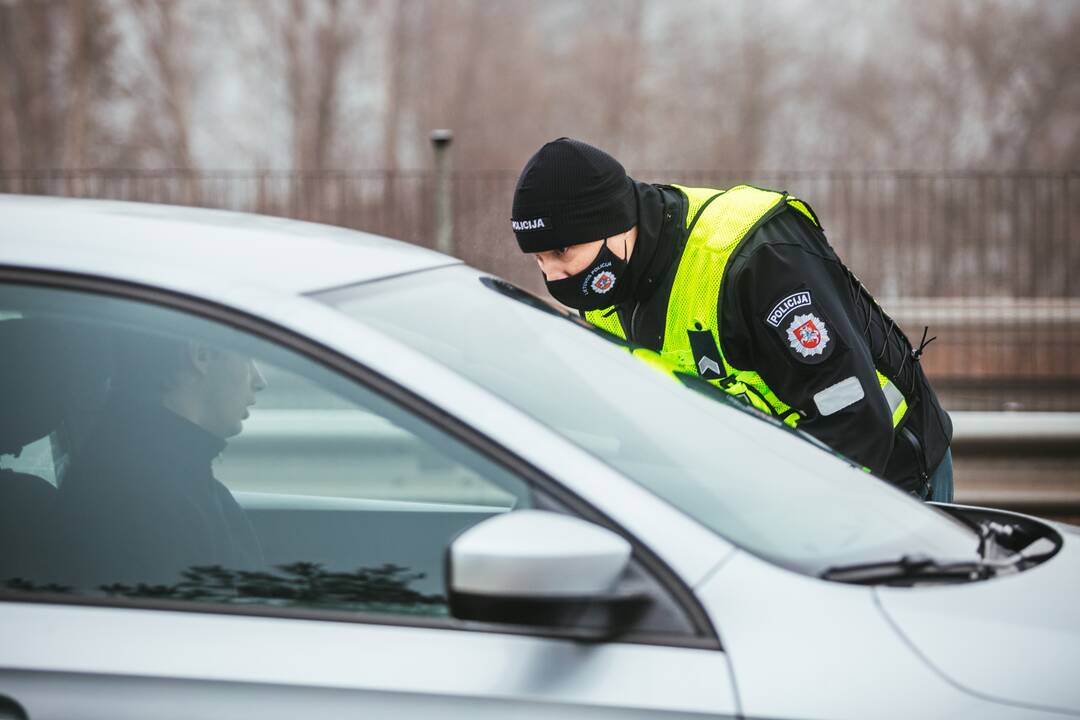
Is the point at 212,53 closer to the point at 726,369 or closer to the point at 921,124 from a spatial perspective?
the point at 921,124

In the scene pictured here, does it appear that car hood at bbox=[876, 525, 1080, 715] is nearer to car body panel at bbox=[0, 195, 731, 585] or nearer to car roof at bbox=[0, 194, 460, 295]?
car body panel at bbox=[0, 195, 731, 585]

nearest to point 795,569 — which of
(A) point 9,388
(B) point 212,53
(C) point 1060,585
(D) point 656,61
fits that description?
(C) point 1060,585

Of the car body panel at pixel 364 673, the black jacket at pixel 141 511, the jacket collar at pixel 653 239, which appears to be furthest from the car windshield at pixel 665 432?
the jacket collar at pixel 653 239

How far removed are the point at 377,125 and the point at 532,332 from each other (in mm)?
20513

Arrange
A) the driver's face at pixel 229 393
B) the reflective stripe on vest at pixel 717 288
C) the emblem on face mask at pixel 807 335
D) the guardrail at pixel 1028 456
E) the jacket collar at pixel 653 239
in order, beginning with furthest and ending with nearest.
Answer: the guardrail at pixel 1028 456 < the jacket collar at pixel 653 239 < the reflective stripe on vest at pixel 717 288 < the emblem on face mask at pixel 807 335 < the driver's face at pixel 229 393

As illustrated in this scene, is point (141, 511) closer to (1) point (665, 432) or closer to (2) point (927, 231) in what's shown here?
(1) point (665, 432)

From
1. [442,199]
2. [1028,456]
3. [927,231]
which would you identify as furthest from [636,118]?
[1028,456]

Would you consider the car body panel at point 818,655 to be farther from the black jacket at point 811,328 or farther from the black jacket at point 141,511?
the black jacket at point 811,328

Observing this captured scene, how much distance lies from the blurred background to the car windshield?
236 inches

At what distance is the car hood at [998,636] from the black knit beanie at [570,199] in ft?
4.19

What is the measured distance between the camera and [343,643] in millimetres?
1396

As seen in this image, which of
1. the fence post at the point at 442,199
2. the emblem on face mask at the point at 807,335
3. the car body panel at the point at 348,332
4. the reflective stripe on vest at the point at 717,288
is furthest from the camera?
the fence post at the point at 442,199

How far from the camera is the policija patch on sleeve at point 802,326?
2.34m

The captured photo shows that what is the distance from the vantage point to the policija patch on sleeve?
7.68 ft
